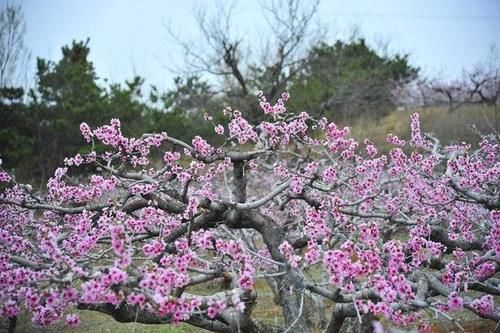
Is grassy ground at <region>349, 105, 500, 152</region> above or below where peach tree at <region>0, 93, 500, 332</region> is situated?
above

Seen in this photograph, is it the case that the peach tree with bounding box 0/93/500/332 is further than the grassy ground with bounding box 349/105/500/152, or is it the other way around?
the grassy ground with bounding box 349/105/500/152

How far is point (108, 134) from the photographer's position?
196 inches

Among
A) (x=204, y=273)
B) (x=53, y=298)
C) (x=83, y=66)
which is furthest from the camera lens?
(x=83, y=66)

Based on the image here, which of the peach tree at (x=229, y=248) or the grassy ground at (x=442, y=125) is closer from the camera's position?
the peach tree at (x=229, y=248)

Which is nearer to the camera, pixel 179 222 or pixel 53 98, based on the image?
pixel 179 222

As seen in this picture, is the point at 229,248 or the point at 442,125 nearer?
the point at 229,248

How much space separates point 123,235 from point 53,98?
65.3 feet

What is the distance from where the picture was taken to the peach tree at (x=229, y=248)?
3.38 meters

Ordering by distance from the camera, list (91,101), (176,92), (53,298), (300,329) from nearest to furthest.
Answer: (53,298)
(300,329)
(91,101)
(176,92)

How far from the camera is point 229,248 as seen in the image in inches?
148

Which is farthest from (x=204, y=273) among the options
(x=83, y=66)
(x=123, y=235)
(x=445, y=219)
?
(x=83, y=66)

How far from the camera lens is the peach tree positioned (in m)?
3.38

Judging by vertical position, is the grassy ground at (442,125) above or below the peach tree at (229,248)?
above

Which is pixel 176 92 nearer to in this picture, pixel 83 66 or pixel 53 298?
pixel 83 66
